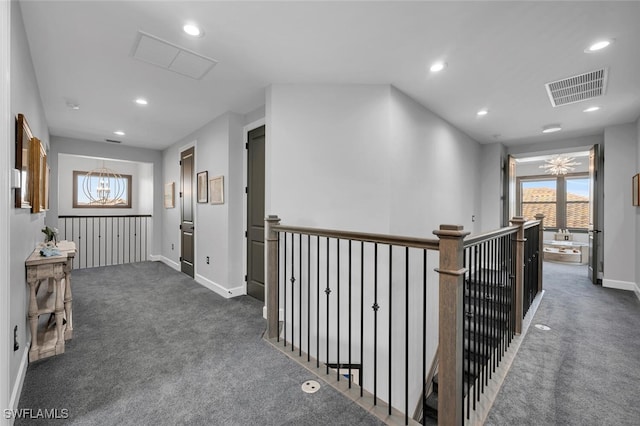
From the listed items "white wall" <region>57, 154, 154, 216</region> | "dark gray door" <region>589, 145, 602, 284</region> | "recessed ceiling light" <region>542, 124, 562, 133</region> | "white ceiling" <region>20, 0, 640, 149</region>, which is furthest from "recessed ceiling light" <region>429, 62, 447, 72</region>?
"white wall" <region>57, 154, 154, 216</region>

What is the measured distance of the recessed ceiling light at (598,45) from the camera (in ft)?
7.57

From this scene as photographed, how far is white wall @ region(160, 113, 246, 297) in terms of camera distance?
3973 millimetres

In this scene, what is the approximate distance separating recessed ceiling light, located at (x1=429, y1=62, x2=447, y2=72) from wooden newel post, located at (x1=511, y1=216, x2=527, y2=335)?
162 centimetres

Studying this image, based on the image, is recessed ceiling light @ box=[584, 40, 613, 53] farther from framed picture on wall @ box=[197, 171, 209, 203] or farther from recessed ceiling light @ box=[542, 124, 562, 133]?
framed picture on wall @ box=[197, 171, 209, 203]

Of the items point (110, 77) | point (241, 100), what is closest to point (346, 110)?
point (241, 100)

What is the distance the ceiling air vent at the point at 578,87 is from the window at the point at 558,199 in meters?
5.08

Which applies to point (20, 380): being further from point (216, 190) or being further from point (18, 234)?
point (216, 190)

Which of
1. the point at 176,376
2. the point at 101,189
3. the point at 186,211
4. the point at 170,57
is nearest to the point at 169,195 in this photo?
the point at 186,211

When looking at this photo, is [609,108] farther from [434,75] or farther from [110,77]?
[110,77]

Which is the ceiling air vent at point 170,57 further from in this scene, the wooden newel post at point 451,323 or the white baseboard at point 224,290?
the white baseboard at point 224,290

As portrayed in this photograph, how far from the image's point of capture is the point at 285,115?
9.97ft

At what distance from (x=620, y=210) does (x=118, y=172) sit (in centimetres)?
1020

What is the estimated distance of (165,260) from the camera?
6195mm


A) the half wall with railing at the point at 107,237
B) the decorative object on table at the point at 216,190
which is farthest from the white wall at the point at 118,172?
the decorative object on table at the point at 216,190
